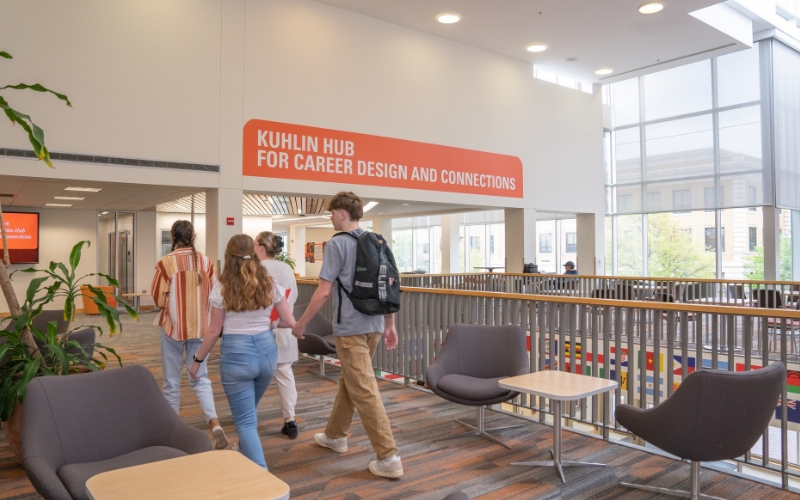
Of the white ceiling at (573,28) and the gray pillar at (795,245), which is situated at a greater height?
the white ceiling at (573,28)

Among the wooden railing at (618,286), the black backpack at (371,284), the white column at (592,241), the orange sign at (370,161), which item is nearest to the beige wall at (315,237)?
the white column at (592,241)

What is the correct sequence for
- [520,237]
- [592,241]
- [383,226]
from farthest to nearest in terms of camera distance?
[383,226]
[592,241]
[520,237]

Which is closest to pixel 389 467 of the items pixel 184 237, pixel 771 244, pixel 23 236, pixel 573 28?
pixel 184 237

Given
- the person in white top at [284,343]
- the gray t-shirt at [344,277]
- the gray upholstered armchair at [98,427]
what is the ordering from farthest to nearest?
1. the person in white top at [284,343]
2. the gray t-shirt at [344,277]
3. the gray upholstered armchair at [98,427]

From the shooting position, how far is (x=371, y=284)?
10.9 ft

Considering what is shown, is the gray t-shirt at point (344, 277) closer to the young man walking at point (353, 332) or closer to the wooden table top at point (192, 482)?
the young man walking at point (353, 332)

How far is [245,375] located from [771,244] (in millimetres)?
13543

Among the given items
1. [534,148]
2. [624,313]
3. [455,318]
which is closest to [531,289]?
[534,148]

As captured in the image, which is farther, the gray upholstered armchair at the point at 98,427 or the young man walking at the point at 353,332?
the young man walking at the point at 353,332

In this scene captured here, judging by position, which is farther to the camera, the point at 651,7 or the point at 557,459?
the point at 651,7

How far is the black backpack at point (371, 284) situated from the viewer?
3.33 metres

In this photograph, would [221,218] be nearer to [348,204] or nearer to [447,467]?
[348,204]

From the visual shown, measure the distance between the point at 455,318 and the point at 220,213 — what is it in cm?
410

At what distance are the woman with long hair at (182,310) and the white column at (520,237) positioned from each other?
28.9 feet
